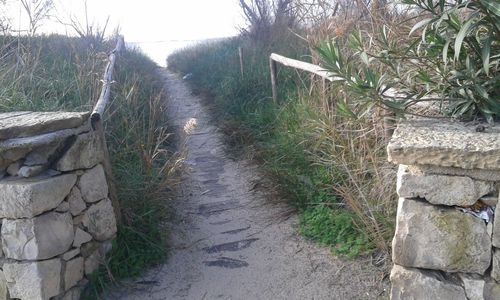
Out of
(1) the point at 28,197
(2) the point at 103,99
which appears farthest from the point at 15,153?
(2) the point at 103,99

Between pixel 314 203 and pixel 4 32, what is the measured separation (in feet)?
16.2

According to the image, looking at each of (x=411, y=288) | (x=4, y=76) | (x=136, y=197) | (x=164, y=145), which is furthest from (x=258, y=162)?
(x=411, y=288)

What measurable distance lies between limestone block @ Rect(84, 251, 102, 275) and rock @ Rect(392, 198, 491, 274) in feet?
7.14

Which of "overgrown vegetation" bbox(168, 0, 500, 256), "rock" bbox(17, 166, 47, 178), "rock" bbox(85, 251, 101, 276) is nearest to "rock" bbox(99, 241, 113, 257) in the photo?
"rock" bbox(85, 251, 101, 276)

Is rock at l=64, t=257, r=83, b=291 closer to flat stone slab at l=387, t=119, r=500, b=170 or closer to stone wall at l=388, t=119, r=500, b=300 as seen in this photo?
stone wall at l=388, t=119, r=500, b=300

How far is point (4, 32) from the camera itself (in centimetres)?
664

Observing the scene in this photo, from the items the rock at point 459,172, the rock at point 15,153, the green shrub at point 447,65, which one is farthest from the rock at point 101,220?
the rock at point 459,172

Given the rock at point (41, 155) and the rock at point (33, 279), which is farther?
the rock at point (41, 155)

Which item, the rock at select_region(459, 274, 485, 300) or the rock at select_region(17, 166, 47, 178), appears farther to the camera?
the rock at select_region(17, 166, 47, 178)

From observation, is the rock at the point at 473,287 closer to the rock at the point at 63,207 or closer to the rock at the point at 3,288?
the rock at the point at 63,207

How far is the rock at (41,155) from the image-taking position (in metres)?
3.22

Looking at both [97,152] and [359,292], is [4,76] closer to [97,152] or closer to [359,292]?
[97,152]

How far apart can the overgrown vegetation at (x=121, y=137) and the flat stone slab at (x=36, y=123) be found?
35.1 inches

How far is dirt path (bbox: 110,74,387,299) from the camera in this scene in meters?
3.42
